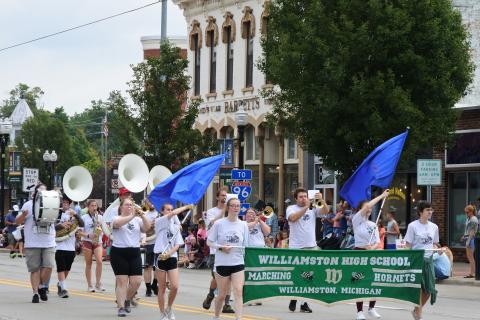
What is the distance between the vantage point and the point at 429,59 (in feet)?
102

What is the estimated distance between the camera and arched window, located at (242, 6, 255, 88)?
46.5m

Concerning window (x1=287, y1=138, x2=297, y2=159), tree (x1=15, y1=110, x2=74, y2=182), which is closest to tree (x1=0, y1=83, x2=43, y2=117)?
tree (x1=15, y1=110, x2=74, y2=182)

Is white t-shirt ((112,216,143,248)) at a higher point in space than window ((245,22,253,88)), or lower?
lower

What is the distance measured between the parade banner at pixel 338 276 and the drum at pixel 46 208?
4.86 meters

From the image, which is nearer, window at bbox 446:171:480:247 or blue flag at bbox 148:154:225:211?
blue flag at bbox 148:154:225:211

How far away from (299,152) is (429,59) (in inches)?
530

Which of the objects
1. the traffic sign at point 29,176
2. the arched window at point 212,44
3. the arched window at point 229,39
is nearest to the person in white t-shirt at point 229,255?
the traffic sign at point 29,176

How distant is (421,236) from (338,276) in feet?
4.50

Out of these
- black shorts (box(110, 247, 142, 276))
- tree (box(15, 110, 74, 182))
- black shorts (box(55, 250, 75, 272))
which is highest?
tree (box(15, 110, 74, 182))

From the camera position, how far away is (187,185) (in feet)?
56.0

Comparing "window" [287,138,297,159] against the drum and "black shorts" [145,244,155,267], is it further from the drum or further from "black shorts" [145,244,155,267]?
the drum

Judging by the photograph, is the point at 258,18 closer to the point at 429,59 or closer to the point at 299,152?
the point at 299,152

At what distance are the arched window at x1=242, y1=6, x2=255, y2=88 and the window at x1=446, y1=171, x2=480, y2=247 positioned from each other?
12693 mm

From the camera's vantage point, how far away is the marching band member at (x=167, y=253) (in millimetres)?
16297
